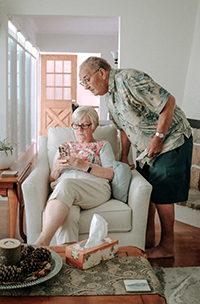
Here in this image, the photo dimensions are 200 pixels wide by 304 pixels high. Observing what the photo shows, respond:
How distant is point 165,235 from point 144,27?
225 cm

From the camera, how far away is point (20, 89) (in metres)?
5.76

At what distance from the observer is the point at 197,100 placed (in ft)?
11.1

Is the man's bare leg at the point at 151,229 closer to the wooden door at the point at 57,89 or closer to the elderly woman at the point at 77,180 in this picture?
the elderly woman at the point at 77,180

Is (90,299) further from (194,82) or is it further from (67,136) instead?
(194,82)

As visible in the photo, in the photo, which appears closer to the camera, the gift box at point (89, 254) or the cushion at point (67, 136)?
→ the gift box at point (89, 254)

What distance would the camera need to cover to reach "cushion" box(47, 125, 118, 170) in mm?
2727

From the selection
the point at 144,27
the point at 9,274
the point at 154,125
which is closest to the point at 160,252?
the point at 154,125

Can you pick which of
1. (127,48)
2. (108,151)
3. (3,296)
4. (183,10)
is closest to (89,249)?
(3,296)

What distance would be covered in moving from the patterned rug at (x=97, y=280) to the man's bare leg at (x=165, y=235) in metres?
0.97

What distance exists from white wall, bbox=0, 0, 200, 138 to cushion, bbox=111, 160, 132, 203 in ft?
5.14

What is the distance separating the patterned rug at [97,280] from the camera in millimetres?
1144

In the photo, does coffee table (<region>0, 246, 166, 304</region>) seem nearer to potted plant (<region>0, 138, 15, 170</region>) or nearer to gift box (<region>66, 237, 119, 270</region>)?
gift box (<region>66, 237, 119, 270</region>)

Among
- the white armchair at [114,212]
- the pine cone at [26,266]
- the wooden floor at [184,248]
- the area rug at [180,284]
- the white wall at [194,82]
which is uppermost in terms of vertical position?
the white wall at [194,82]

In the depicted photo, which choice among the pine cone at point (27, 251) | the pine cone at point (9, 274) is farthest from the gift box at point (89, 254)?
the pine cone at point (9, 274)
